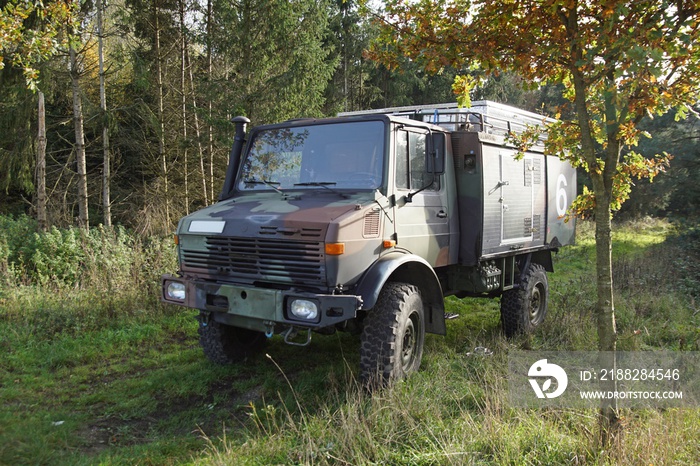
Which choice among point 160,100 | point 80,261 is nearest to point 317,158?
point 80,261

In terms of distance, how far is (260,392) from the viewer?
4.53 m

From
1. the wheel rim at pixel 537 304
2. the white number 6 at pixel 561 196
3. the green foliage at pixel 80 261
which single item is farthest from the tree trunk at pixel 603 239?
the green foliage at pixel 80 261

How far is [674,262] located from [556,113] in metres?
9.37

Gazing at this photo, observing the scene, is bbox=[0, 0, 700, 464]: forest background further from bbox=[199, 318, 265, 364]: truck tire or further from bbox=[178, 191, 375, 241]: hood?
bbox=[178, 191, 375, 241]: hood

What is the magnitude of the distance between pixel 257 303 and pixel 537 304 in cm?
442

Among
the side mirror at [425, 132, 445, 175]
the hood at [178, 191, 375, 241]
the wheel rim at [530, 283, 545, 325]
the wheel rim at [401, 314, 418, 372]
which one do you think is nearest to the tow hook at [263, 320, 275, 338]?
the hood at [178, 191, 375, 241]

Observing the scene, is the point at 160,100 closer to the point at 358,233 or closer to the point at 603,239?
the point at 358,233

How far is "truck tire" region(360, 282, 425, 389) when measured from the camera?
4039mm

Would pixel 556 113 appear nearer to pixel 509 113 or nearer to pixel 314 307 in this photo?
pixel 314 307

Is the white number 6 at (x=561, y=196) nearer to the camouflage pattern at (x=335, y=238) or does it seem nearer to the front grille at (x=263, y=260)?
the camouflage pattern at (x=335, y=238)

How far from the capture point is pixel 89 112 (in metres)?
10.1

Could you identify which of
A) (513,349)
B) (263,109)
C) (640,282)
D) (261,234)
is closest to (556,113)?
(261,234)

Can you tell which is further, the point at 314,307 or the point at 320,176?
the point at 320,176
